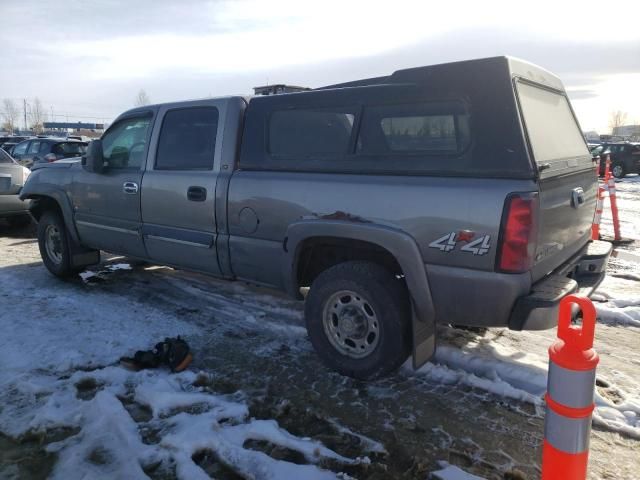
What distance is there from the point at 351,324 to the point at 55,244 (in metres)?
4.27

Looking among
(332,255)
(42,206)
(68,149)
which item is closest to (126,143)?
(42,206)

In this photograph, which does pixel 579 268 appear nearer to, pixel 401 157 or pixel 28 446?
pixel 401 157

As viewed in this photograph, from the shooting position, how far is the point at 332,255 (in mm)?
3822

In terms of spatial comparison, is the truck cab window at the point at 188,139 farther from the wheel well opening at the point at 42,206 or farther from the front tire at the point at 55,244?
the wheel well opening at the point at 42,206

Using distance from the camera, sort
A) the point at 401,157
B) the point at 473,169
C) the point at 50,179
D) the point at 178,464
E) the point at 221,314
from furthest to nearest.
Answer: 1. the point at 50,179
2. the point at 221,314
3. the point at 401,157
4. the point at 473,169
5. the point at 178,464

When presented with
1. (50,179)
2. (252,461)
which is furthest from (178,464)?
(50,179)

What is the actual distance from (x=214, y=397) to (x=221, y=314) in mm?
1589

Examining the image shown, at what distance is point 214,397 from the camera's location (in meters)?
3.27

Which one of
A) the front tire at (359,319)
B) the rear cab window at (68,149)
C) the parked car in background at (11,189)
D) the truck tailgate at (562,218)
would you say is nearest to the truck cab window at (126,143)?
the front tire at (359,319)

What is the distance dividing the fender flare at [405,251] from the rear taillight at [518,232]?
50 centimetres

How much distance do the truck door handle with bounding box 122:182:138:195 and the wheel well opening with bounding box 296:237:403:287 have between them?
6.74 ft

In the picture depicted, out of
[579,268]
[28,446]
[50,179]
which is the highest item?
[50,179]

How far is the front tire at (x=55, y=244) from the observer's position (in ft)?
19.2

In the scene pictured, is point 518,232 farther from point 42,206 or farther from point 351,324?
point 42,206
